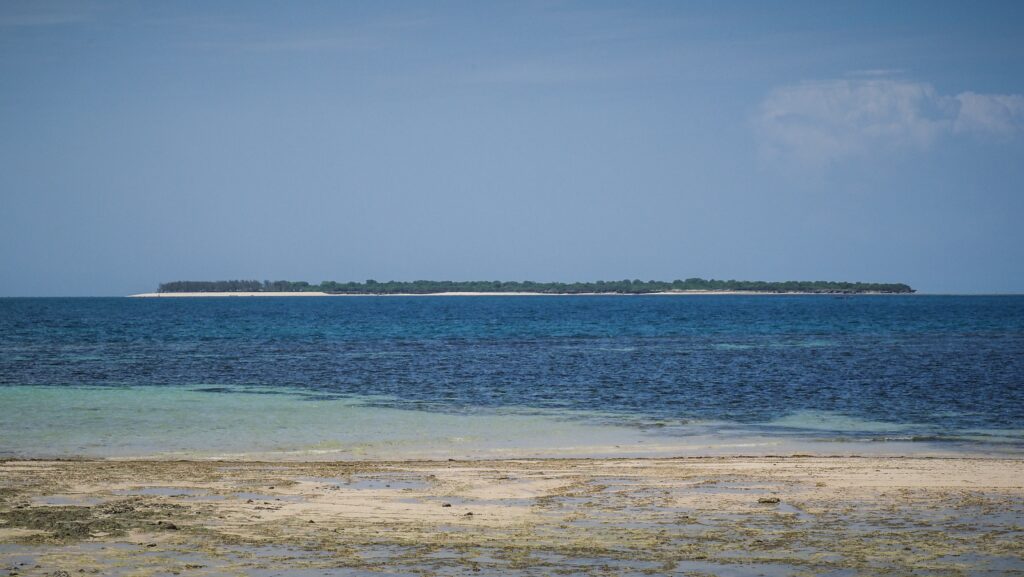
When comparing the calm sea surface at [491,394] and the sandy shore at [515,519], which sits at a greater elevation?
the sandy shore at [515,519]

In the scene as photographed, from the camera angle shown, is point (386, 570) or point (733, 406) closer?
point (386, 570)

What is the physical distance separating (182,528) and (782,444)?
42.3 feet

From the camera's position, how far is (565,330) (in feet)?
250

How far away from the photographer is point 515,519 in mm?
11438

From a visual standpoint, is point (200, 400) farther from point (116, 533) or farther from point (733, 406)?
point (116, 533)

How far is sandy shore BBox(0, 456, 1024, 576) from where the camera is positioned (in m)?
9.39

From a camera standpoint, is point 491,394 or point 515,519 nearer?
point 515,519

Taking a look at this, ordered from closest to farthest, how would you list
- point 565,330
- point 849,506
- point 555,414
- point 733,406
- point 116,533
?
1. point 116,533
2. point 849,506
3. point 555,414
4. point 733,406
5. point 565,330

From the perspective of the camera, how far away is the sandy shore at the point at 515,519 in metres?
9.39

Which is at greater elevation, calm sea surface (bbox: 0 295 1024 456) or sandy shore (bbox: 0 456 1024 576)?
sandy shore (bbox: 0 456 1024 576)

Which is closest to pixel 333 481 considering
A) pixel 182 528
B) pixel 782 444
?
pixel 182 528

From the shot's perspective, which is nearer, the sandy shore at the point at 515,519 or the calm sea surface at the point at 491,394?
the sandy shore at the point at 515,519

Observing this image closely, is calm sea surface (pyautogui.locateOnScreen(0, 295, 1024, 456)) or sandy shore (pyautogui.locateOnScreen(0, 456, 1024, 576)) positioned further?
calm sea surface (pyautogui.locateOnScreen(0, 295, 1024, 456))

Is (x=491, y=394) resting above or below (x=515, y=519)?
below
